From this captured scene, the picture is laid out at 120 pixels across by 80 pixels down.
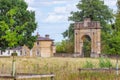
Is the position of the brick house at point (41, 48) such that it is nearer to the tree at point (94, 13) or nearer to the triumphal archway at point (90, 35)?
the tree at point (94, 13)

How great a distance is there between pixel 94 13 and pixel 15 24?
2846 cm

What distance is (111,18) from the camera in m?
99.2

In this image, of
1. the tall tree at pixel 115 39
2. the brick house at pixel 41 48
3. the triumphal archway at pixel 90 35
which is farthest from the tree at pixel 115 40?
the brick house at pixel 41 48

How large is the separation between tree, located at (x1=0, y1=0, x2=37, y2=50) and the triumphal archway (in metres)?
13.7

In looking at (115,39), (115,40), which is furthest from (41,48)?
(115,39)

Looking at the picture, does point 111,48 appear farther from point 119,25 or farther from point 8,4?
point 8,4

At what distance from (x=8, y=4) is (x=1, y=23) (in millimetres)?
4236

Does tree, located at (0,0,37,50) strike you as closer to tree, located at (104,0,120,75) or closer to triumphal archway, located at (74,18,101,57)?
triumphal archway, located at (74,18,101,57)

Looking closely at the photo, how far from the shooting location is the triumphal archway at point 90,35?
285ft

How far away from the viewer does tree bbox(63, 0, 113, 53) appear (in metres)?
98.6

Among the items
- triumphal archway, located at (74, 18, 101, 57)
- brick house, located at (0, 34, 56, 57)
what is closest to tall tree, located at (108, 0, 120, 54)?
triumphal archway, located at (74, 18, 101, 57)

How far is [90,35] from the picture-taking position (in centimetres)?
8831

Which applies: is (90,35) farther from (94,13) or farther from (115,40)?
(94,13)

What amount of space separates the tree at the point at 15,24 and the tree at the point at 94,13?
23597 millimetres
